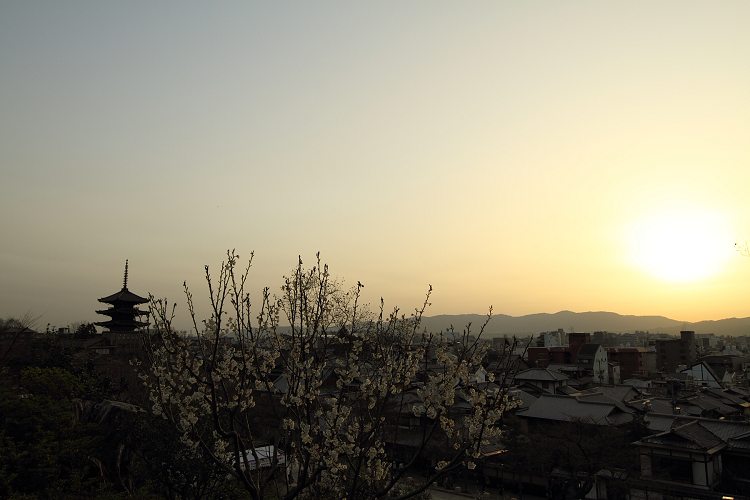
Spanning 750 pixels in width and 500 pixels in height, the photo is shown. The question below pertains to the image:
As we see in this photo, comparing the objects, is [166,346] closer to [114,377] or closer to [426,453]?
[426,453]

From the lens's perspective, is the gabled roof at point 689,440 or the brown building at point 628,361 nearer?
the gabled roof at point 689,440

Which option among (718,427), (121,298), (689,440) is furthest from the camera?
(121,298)

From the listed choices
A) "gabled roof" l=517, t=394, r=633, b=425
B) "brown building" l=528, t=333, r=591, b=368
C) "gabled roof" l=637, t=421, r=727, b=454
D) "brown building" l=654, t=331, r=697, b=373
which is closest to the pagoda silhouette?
"gabled roof" l=517, t=394, r=633, b=425

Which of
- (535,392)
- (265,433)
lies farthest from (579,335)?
(265,433)

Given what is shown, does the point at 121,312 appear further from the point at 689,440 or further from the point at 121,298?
the point at 689,440

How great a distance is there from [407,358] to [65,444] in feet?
35.5

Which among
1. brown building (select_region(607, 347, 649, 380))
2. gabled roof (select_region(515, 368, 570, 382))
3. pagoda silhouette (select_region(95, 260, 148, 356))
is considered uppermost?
pagoda silhouette (select_region(95, 260, 148, 356))

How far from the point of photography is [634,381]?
45312 millimetres

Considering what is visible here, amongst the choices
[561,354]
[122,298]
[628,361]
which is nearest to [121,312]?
[122,298]

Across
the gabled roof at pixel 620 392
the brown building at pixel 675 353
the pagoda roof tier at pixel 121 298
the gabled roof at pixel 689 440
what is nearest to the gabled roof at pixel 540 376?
the gabled roof at pixel 620 392

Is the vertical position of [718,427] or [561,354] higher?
[718,427]

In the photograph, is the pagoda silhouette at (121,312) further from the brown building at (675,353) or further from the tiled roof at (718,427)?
the brown building at (675,353)

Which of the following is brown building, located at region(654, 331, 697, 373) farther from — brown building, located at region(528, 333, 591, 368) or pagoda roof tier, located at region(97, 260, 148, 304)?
pagoda roof tier, located at region(97, 260, 148, 304)

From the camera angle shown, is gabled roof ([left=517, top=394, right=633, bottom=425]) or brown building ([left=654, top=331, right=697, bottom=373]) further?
brown building ([left=654, top=331, right=697, bottom=373])
